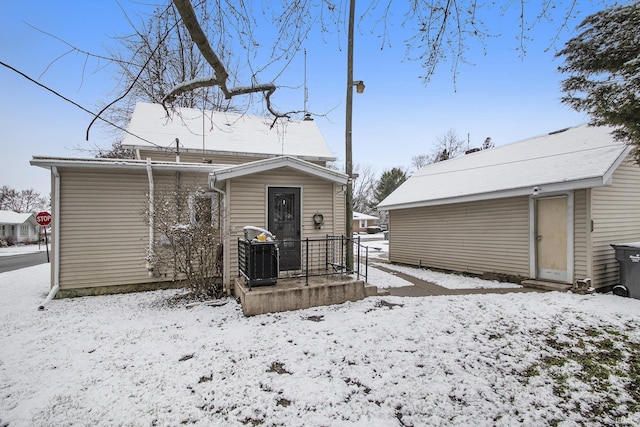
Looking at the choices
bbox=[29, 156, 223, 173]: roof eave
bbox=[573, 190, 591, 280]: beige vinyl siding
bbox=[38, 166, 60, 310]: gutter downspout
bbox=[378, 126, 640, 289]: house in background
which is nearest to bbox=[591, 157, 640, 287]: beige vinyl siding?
bbox=[378, 126, 640, 289]: house in background

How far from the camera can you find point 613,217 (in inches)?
280

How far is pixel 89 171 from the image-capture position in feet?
22.2

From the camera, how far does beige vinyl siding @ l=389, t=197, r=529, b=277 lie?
26.2ft

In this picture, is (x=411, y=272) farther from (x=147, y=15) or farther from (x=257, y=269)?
(x=147, y=15)

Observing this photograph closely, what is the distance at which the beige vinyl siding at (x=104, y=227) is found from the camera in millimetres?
6699

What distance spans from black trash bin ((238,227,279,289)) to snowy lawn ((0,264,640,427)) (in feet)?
2.29

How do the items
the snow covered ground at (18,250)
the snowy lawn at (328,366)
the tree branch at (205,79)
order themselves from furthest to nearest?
the snow covered ground at (18,250) → the snowy lawn at (328,366) → the tree branch at (205,79)

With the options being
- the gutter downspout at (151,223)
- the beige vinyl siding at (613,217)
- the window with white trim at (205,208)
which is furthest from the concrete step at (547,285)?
the gutter downspout at (151,223)

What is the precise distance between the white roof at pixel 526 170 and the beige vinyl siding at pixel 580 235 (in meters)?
0.47

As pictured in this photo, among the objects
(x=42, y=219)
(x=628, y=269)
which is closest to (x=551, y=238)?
(x=628, y=269)

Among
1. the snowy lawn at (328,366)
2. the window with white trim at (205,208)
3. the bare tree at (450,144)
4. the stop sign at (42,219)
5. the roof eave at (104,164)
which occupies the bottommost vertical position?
the snowy lawn at (328,366)

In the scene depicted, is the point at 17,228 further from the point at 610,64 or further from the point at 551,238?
the point at 610,64

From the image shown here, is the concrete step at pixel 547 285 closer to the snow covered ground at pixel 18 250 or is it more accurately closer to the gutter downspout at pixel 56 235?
the gutter downspout at pixel 56 235

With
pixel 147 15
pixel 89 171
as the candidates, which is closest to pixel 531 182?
pixel 147 15
